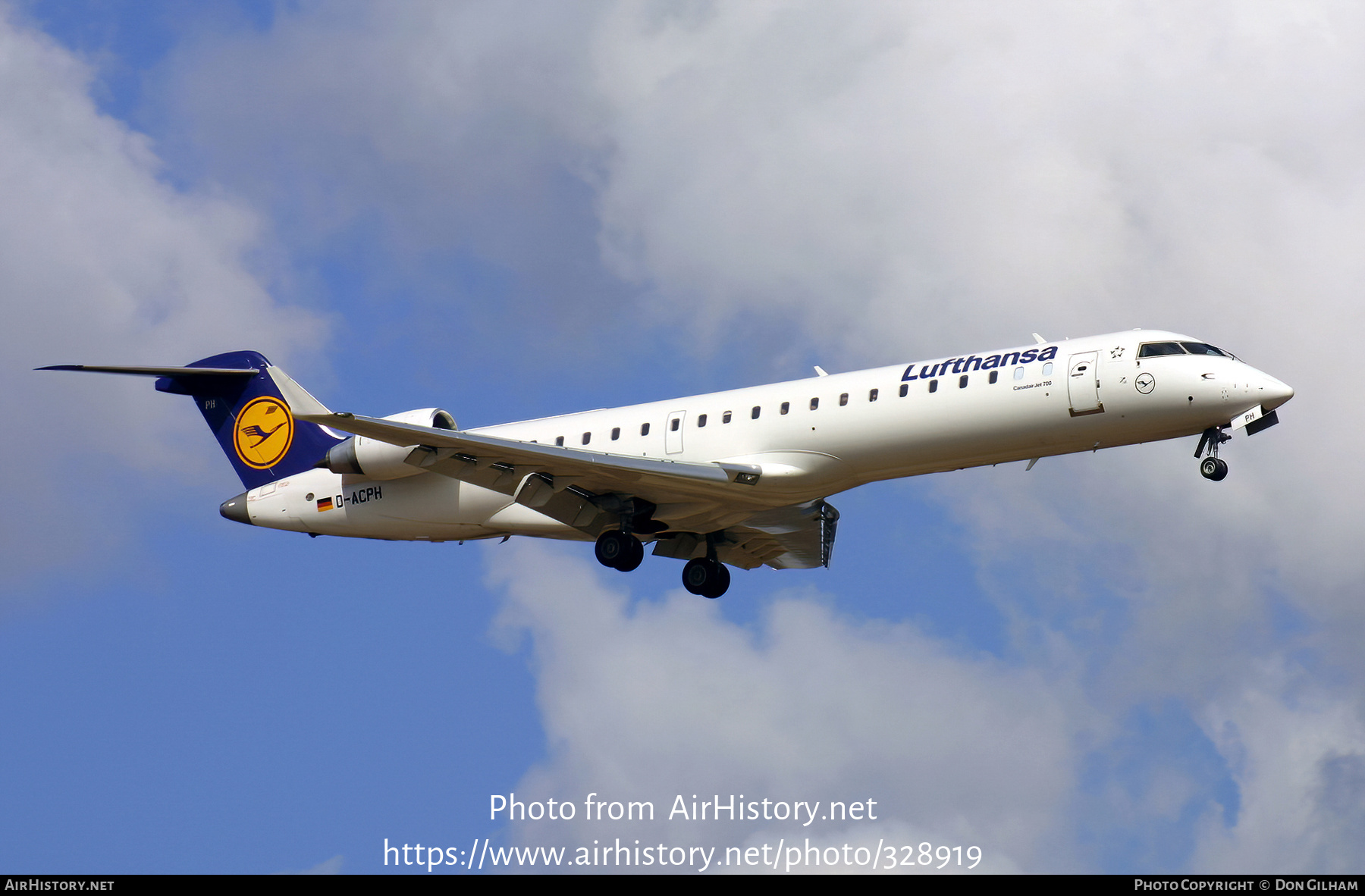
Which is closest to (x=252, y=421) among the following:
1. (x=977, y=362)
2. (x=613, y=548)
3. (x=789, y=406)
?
(x=613, y=548)

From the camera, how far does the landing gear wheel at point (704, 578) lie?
28.8 meters

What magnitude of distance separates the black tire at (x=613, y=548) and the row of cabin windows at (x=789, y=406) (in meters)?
1.71

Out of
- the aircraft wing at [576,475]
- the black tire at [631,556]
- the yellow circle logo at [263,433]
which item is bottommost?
the black tire at [631,556]

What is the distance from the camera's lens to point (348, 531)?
28.9m

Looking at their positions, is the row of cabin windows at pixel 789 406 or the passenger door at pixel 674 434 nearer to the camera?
the row of cabin windows at pixel 789 406

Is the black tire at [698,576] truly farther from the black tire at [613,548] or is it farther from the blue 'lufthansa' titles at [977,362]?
the blue 'lufthansa' titles at [977,362]

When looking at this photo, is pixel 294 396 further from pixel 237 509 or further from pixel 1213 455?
pixel 1213 455

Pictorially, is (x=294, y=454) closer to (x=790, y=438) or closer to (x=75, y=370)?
(x=75, y=370)

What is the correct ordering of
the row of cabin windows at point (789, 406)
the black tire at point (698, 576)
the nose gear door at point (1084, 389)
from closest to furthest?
the nose gear door at point (1084, 389)
the row of cabin windows at point (789, 406)
the black tire at point (698, 576)

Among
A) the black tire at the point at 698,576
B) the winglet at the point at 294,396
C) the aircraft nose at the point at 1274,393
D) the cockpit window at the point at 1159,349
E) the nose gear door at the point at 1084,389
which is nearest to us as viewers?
the aircraft nose at the point at 1274,393

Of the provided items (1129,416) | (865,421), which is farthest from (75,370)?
(1129,416)

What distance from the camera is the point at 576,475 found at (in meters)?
25.5

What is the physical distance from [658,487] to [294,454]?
8334mm

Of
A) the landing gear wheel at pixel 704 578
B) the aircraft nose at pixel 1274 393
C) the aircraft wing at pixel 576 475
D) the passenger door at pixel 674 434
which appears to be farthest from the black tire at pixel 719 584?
the aircraft nose at pixel 1274 393
